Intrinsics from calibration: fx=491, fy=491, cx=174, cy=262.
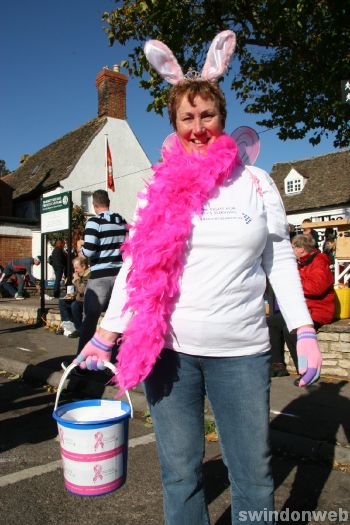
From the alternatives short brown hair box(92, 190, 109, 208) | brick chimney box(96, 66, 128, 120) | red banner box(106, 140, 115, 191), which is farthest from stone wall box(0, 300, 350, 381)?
brick chimney box(96, 66, 128, 120)

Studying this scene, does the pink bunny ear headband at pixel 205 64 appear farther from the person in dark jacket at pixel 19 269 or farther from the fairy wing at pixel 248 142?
the person in dark jacket at pixel 19 269

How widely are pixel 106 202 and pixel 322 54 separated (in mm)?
5233

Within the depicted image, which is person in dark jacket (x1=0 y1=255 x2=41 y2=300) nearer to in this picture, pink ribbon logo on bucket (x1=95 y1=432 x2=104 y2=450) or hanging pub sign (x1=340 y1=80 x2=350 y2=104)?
hanging pub sign (x1=340 y1=80 x2=350 y2=104)

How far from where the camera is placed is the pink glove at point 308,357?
183cm

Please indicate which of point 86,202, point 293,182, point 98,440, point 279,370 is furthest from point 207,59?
point 293,182

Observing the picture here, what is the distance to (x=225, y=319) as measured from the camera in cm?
179

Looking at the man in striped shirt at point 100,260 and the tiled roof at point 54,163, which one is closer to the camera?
the man in striped shirt at point 100,260

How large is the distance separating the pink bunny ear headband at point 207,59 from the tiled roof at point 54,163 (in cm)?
2202

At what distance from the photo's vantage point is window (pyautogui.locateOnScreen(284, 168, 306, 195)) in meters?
30.7

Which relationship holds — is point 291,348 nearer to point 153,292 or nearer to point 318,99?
point 153,292

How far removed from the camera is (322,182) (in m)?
29.4

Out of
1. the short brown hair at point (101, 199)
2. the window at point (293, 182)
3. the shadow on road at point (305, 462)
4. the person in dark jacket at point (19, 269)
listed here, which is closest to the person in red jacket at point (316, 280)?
the shadow on road at point (305, 462)

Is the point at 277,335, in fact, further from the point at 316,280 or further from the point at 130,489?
the point at 130,489

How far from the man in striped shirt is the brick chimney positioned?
20.1m
